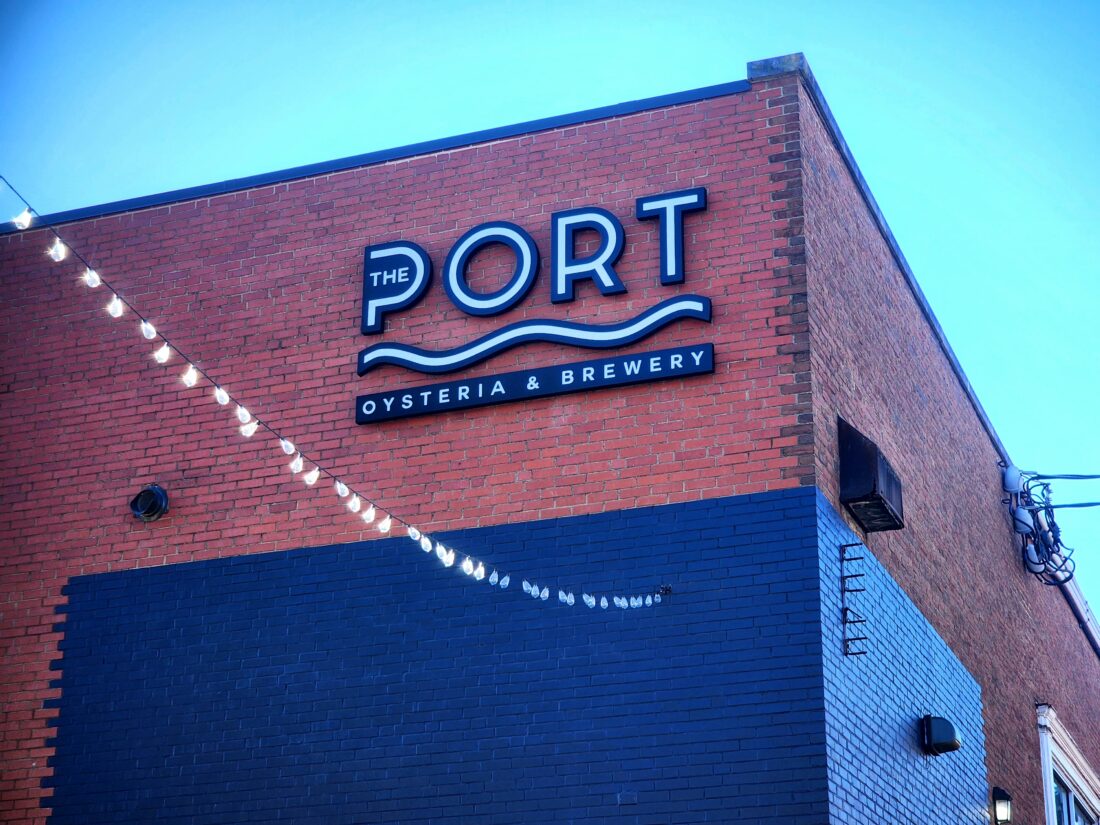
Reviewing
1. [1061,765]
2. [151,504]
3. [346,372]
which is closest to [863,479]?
[346,372]

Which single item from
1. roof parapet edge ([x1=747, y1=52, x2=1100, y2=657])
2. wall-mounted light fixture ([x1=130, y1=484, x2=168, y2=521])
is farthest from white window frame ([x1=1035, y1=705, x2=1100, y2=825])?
wall-mounted light fixture ([x1=130, y1=484, x2=168, y2=521])

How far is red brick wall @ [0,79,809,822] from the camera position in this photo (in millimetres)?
11836

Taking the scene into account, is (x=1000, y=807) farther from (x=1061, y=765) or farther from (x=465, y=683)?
(x=465, y=683)

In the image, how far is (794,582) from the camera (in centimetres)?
1098

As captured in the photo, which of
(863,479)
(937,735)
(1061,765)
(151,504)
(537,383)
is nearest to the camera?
(863,479)

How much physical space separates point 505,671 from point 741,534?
2093 millimetres

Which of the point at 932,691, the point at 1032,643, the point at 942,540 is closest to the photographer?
the point at 932,691

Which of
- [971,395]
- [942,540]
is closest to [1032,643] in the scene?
[971,395]

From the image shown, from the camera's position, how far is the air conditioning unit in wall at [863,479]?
11773mm

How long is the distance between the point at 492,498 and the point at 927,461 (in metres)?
5.06

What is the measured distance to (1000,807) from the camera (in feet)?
50.4

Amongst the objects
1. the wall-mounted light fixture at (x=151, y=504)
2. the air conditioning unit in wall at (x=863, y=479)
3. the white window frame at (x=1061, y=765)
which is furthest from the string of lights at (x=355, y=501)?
the white window frame at (x=1061, y=765)

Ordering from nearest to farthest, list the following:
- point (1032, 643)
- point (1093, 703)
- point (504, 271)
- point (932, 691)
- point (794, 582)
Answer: point (794, 582), point (504, 271), point (932, 691), point (1032, 643), point (1093, 703)

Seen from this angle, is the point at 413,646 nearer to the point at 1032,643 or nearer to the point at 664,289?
the point at 664,289
